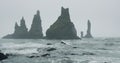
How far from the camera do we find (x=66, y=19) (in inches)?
6604

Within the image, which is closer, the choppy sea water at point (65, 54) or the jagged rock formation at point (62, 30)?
the choppy sea water at point (65, 54)

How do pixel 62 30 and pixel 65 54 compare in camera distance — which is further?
pixel 62 30

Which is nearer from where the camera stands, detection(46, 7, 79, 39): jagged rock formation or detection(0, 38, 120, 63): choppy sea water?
detection(0, 38, 120, 63): choppy sea water

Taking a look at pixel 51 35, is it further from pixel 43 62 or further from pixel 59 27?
pixel 43 62

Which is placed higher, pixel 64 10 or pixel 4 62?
pixel 64 10

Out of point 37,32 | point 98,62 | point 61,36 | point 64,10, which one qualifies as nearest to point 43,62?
point 98,62

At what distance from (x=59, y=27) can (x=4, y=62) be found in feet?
439

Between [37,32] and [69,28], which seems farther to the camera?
[37,32]

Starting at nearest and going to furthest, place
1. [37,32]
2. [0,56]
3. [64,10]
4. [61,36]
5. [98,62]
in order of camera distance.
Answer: [98,62] < [0,56] < [61,36] < [64,10] < [37,32]

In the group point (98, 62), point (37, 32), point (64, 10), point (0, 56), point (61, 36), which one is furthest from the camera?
point (37, 32)

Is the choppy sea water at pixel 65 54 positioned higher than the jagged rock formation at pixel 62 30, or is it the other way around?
the jagged rock formation at pixel 62 30

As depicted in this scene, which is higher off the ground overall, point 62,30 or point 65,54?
point 62,30

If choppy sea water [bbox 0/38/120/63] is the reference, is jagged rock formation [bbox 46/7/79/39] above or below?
above

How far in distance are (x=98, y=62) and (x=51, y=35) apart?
133801 millimetres
